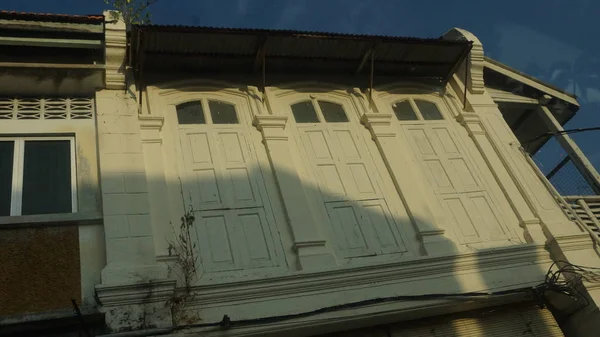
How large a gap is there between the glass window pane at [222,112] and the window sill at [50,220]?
242cm

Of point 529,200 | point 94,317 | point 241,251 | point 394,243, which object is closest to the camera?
point 94,317

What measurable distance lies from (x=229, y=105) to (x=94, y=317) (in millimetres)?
3927

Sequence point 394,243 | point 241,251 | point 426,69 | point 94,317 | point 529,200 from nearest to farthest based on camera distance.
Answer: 1. point 94,317
2. point 241,251
3. point 394,243
4. point 529,200
5. point 426,69

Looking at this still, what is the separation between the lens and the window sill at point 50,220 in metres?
6.40

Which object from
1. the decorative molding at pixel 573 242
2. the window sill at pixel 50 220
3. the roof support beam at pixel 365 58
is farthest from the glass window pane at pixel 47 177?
the decorative molding at pixel 573 242

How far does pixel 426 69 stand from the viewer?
9.87m

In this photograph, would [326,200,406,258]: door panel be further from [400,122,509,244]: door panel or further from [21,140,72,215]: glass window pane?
[21,140,72,215]: glass window pane

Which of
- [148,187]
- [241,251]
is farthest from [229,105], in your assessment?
[241,251]

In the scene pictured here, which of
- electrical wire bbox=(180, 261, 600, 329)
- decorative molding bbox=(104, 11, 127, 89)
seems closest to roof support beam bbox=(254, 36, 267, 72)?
decorative molding bbox=(104, 11, 127, 89)

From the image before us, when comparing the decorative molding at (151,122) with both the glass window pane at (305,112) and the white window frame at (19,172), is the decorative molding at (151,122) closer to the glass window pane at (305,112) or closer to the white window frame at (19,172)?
the white window frame at (19,172)

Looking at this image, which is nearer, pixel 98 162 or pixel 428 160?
pixel 98 162

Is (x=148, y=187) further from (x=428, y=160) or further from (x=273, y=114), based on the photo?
(x=428, y=160)

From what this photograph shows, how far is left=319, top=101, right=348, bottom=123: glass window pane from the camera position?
9094 millimetres

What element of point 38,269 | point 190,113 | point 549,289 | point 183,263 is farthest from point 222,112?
point 549,289
